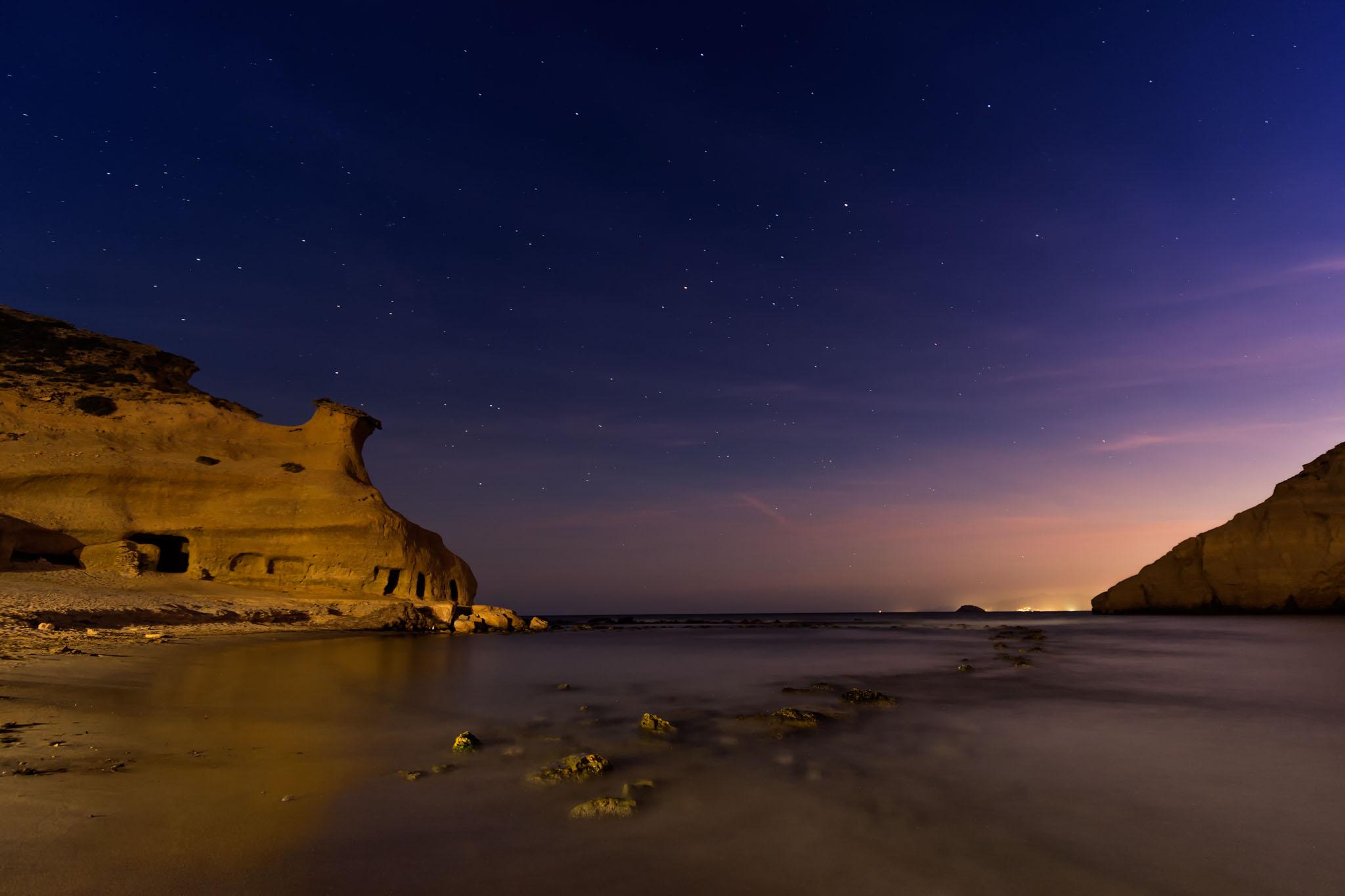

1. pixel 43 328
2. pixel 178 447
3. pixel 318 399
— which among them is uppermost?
pixel 43 328

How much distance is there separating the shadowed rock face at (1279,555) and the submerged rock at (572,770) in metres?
62.3

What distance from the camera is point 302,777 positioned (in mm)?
5266

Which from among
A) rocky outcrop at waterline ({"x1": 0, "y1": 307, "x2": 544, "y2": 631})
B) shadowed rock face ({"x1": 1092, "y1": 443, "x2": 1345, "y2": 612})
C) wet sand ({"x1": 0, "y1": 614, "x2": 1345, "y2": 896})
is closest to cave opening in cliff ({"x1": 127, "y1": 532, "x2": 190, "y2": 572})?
rocky outcrop at waterline ({"x1": 0, "y1": 307, "x2": 544, "y2": 631})

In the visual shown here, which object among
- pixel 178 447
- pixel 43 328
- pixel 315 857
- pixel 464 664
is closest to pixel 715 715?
pixel 315 857

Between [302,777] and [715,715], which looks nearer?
[302,777]

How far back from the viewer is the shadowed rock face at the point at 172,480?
2806cm

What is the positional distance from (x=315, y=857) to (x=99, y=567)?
1272 inches

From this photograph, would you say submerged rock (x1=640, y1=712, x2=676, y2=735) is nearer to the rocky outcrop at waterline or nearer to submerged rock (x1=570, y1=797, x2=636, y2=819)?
submerged rock (x1=570, y1=797, x2=636, y2=819)

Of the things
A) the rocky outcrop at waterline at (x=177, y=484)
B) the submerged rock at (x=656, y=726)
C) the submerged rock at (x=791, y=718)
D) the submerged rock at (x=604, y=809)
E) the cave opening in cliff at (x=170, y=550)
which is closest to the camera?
the submerged rock at (x=604, y=809)

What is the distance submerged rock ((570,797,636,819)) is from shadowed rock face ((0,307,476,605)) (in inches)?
1227

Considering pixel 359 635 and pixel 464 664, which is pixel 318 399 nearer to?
pixel 359 635

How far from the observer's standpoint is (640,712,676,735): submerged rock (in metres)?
7.94

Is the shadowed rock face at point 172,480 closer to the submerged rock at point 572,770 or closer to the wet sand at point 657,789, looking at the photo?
the wet sand at point 657,789

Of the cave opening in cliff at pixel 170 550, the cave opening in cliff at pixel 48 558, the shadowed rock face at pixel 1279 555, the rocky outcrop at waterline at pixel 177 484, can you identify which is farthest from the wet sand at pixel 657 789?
the shadowed rock face at pixel 1279 555
